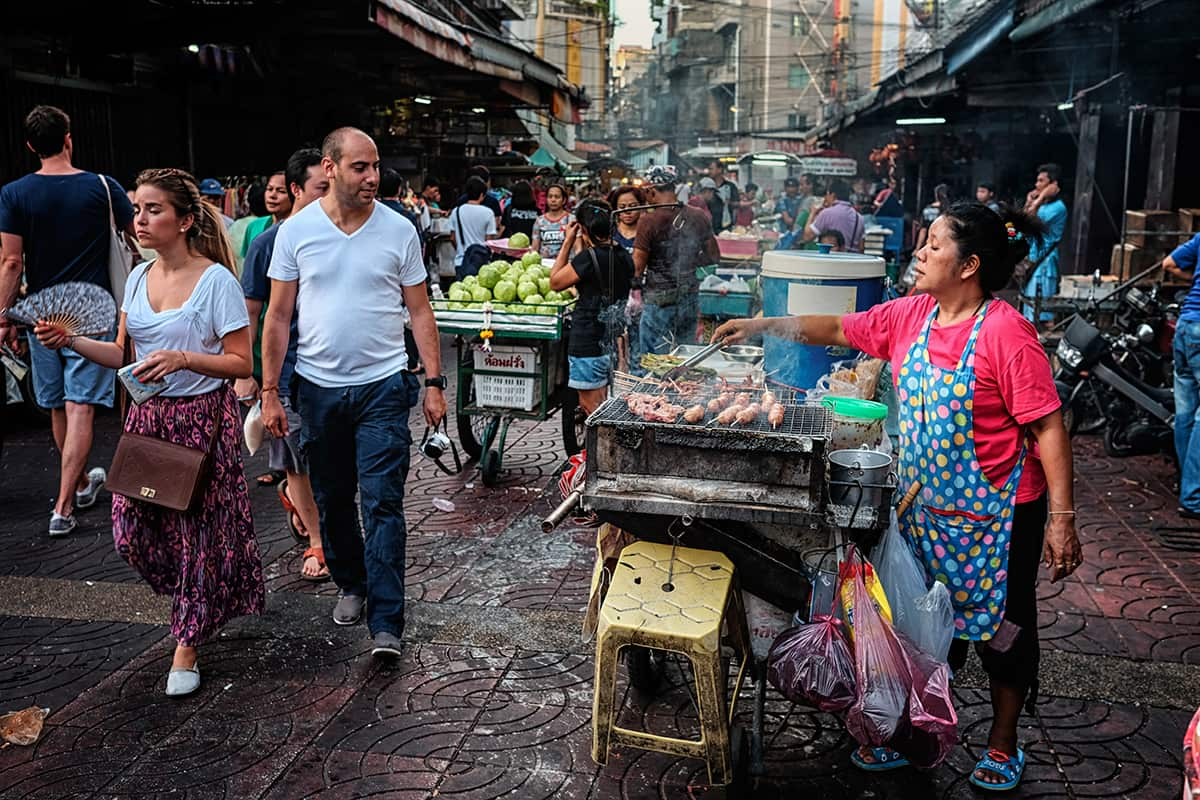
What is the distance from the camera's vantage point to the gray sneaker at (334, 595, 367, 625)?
4707 millimetres

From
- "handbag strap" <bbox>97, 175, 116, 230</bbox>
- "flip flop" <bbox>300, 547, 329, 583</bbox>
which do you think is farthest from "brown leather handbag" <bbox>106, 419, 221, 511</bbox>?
"handbag strap" <bbox>97, 175, 116, 230</bbox>

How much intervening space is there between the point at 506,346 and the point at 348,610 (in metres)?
2.55

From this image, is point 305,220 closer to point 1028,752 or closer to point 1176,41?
point 1028,752

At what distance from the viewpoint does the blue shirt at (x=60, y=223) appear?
5.95 meters

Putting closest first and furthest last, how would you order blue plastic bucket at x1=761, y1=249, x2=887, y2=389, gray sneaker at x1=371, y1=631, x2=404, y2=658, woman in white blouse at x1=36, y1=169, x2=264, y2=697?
woman in white blouse at x1=36, y1=169, x2=264, y2=697 < gray sneaker at x1=371, y1=631, x2=404, y2=658 < blue plastic bucket at x1=761, y1=249, x2=887, y2=389

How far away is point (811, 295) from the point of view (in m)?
5.44

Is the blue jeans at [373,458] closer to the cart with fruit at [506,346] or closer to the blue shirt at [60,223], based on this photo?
the cart with fruit at [506,346]

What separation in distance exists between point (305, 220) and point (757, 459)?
2.25m

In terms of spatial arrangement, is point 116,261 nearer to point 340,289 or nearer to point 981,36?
point 340,289

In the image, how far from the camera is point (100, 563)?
18.2 feet

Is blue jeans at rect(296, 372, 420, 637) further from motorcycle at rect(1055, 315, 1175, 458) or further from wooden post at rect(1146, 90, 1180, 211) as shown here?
wooden post at rect(1146, 90, 1180, 211)

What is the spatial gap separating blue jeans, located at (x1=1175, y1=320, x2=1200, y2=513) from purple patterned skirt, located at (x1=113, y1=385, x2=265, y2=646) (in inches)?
223

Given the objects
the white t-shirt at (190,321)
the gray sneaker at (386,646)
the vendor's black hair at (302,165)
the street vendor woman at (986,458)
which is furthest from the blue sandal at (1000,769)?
the vendor's black hair at (302,165)

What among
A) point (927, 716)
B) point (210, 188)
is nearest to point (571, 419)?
point (927, 716)
